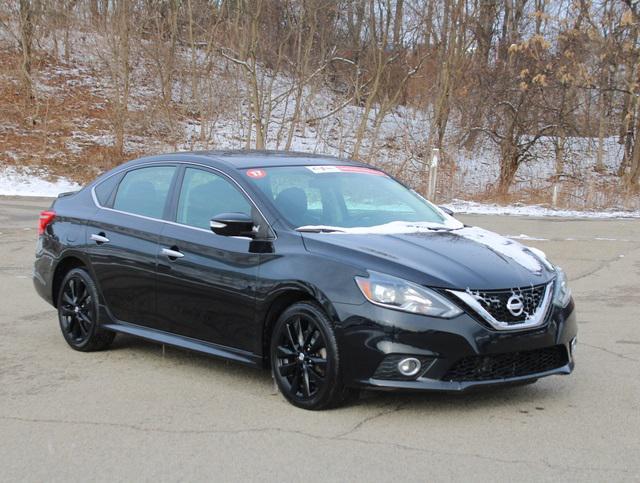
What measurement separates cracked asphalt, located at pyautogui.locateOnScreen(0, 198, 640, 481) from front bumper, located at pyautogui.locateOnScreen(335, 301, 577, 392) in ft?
0.83

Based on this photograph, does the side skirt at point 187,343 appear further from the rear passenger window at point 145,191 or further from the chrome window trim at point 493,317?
the chrome window trim at point 493,317

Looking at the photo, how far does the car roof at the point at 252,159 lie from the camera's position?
655 centimetres

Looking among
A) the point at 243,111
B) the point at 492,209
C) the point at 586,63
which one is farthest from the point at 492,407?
the point at 243,111

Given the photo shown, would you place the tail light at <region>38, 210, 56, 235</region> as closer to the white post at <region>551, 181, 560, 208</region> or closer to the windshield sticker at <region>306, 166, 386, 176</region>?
the windshield sticker at <region>306, 166, 386, 176</region>

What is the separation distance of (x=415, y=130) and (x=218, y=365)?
35582 mm

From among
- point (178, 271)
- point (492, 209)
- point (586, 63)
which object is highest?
point (586, 63)

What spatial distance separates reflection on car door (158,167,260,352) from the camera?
19.3ft

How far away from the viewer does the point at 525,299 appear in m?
5.37

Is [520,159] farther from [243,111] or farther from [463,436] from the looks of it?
[463,436]

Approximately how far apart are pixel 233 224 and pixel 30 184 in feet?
80.4

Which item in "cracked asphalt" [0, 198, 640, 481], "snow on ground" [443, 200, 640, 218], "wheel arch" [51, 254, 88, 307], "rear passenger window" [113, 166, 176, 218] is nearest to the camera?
"cracked asphalt" [0, 198, 640, 481]

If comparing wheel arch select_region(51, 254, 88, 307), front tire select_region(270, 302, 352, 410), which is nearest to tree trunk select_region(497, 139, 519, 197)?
wheel arch select_region(51, 254, 88, 307)

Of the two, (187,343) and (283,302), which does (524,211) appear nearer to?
(187,343)

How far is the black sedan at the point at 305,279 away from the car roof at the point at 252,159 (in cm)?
2
